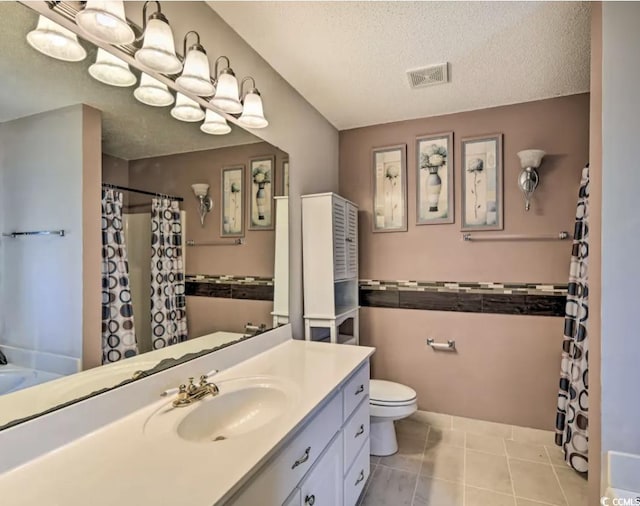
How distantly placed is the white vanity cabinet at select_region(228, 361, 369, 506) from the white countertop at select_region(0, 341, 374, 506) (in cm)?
6

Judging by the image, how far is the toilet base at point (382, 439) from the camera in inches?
88.1

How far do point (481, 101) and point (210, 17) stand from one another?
186cm

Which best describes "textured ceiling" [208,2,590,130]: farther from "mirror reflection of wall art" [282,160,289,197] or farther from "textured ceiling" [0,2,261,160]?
"textured ceiling" [0,2,261,160]

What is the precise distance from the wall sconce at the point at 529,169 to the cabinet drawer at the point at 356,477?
1.93m

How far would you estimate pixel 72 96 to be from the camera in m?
1.05

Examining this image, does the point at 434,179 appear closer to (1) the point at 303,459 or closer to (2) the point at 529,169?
(2) the point at 529,169

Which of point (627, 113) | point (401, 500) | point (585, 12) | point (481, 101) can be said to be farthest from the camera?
point (481, 101)

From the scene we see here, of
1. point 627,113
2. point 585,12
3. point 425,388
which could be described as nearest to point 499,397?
point 425,388

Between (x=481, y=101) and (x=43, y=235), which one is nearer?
(x=43, y=235)

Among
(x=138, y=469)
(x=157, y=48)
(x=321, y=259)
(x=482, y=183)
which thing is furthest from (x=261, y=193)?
(x=482, y=183)

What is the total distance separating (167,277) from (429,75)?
186cm

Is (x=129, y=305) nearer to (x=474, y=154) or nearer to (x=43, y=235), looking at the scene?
(x=43, y=235)

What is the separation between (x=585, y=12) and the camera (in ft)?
5.10

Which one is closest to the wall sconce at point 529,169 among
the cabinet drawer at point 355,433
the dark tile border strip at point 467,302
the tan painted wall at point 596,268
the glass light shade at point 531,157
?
the glass light shade at point 531,157
